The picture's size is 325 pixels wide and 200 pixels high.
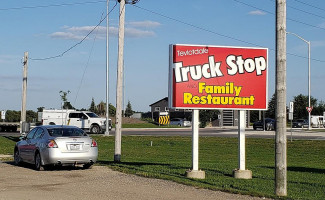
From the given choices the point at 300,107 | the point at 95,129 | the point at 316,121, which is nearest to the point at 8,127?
the point at 95,129

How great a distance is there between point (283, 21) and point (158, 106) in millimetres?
115537

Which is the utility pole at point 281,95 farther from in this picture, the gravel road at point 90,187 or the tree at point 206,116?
the tree at point 206,116

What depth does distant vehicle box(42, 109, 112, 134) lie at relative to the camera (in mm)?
48250

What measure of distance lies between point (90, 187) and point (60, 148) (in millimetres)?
4261

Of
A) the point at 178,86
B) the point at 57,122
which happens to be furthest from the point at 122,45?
the point at 57,122

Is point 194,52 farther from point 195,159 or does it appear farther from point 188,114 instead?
point 188,114

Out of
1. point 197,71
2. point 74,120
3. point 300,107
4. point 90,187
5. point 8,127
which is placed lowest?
point 90,187

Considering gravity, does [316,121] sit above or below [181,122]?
above

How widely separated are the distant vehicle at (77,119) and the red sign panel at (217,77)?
32.7 metres

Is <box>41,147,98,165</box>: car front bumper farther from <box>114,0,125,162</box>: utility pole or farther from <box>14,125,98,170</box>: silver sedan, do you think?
<box>114,0,125,162</box>: utility pole

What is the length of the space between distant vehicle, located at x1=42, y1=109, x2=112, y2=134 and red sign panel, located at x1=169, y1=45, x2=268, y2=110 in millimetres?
32742

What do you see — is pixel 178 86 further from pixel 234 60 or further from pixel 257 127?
pixel 257 127

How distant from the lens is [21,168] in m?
18.6

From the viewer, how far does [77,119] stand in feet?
158
